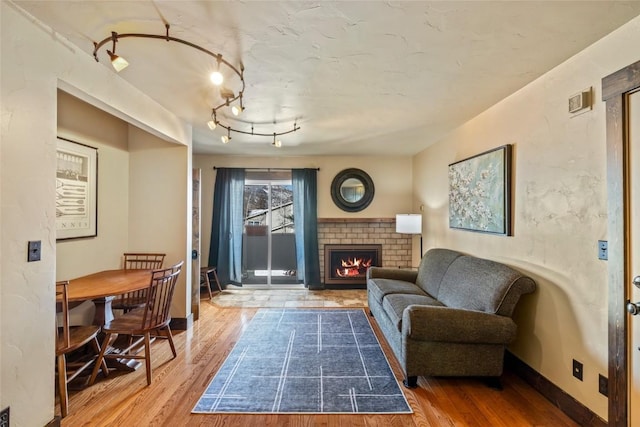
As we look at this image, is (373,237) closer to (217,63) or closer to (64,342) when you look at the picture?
(217,63)

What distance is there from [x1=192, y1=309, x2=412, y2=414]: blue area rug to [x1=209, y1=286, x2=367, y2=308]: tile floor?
87 centimetres

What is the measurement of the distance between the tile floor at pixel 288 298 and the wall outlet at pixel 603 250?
3.11 metres

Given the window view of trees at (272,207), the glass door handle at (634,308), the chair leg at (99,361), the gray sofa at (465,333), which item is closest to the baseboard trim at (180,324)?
the chair leg at (99,361)

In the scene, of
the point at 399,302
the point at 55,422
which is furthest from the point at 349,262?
the point at 55,422

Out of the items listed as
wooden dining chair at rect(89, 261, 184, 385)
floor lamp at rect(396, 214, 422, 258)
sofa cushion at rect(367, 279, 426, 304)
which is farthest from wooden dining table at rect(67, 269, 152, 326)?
floor lamp at rect(396, 214, 422, 258)

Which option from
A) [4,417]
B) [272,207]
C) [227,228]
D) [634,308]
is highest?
[272,207]

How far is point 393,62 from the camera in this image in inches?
80.8

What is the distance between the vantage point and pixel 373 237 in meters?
5.49

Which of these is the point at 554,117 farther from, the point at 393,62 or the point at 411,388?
the point at 411,388

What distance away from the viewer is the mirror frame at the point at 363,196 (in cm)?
545

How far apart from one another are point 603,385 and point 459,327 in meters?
0.82

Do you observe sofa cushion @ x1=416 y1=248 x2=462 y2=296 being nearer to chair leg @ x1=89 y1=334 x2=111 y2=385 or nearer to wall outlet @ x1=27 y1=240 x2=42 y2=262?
chair leg @ x1=89 y1=334 x2=111 y2=385

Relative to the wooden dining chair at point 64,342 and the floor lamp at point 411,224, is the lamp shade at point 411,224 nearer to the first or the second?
the floor lamp at point 411,224

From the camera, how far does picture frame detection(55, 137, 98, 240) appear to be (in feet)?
8.95
